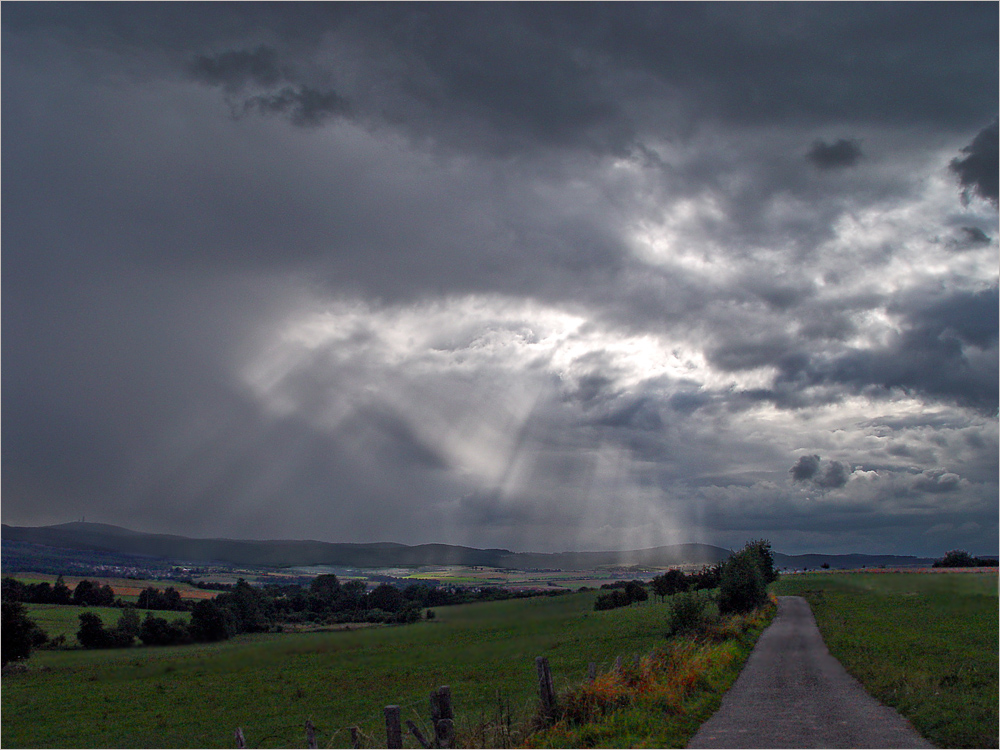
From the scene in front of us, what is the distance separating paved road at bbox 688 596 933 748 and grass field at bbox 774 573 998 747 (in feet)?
2.22

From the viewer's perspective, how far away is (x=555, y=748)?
14742 mm

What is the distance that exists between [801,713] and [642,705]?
5227 mm

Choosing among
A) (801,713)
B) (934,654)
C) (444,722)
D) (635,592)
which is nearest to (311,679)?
(934,654)

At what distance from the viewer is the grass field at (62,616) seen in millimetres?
81938

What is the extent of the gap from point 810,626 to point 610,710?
4631 centimetres

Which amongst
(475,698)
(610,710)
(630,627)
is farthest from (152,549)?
(630,627)

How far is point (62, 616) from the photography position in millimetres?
92125

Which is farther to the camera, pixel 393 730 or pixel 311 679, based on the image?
pixel 311 679

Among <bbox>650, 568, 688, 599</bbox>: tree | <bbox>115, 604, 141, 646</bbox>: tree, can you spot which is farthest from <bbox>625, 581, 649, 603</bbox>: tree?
<bbox>115, 604, 141, 646</bbox>: tree

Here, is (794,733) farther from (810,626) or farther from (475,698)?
(810,626)

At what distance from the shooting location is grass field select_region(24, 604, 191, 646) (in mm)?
81938

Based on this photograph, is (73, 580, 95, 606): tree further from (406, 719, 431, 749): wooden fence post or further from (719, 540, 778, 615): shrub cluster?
(406, 719, 431, 749): wooden fence post

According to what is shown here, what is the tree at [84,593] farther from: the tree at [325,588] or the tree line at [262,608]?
the tree at [325,588]

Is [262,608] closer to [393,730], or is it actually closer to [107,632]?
[107,632]
